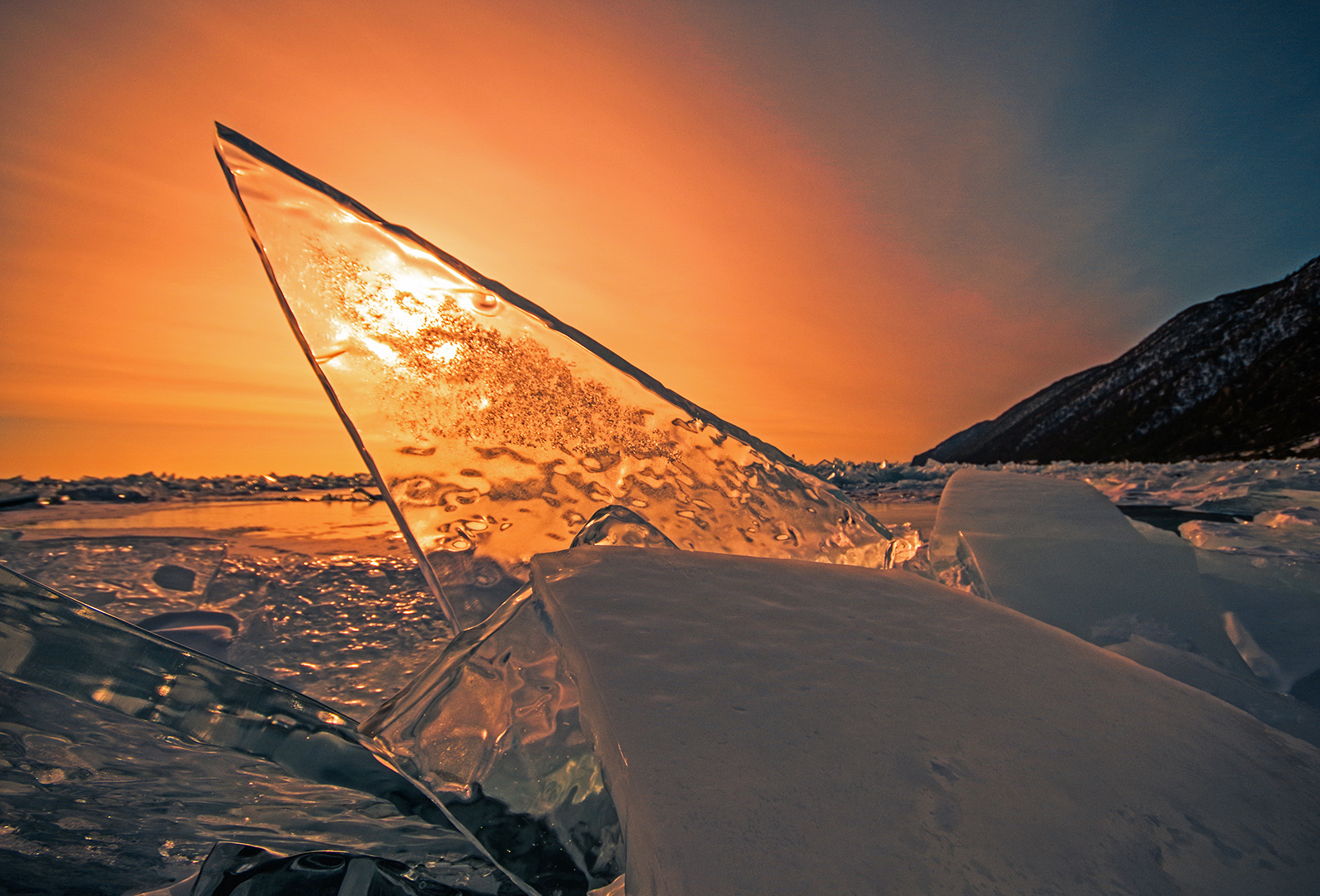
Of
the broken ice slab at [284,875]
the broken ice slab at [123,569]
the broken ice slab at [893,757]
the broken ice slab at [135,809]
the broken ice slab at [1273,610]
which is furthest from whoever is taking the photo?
the broken ice slab at [123,569]

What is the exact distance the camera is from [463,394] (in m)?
1.33

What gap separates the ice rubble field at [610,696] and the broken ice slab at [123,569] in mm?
971

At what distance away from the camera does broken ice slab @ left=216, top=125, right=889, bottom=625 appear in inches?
50.7

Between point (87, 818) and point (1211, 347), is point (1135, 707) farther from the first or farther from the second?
point (1211, 347)

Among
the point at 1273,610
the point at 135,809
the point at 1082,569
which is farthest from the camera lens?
the point at 1082,569

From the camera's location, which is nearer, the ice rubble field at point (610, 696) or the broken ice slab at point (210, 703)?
the ice rubble field at point (610, 696)

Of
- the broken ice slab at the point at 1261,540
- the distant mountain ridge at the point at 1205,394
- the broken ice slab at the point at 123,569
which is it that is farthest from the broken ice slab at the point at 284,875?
the distant mountain ridge at the point at 1205,394

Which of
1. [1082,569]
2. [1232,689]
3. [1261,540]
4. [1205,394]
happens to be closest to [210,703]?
[1232,689]

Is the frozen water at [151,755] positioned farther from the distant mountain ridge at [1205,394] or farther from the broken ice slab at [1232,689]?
the distant mountain ridge at [1205,394]

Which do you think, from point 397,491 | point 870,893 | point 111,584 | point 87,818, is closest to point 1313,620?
point 870,893

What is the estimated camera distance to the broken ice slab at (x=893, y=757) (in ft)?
1.63

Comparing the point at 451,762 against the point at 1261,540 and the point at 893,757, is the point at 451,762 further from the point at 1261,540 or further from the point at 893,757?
the point at 1261,540

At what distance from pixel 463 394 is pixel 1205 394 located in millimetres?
55464

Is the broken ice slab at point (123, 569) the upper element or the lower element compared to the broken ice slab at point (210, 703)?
upper
